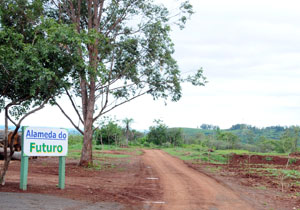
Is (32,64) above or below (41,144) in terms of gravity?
above

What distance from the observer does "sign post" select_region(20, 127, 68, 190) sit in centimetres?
905

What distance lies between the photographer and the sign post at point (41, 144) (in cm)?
905

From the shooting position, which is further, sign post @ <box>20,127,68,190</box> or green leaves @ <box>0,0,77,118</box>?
sign post @ <box>20,127,68,190</box>

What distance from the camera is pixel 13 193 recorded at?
8508 mm

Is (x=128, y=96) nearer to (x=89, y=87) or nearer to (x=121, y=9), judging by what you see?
(x=89, y=87)

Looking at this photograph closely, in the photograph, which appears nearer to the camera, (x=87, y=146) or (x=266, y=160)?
(x=87, y=146)

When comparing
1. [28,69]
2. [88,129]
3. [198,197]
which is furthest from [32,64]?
[88,129]

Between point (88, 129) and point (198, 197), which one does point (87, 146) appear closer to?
point (88, 129)

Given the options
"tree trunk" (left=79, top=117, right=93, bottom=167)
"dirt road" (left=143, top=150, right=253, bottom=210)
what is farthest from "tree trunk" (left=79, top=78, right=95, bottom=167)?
"dirt road" (left=143, top=150, right=253, bottom=210)

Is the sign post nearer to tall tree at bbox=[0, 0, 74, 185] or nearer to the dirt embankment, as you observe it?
tall tree at bbox=[0, 0, 74, 185]

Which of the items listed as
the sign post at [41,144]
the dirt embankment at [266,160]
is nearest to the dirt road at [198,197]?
the sign post at [41,144]

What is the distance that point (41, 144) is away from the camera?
9328 millimetres

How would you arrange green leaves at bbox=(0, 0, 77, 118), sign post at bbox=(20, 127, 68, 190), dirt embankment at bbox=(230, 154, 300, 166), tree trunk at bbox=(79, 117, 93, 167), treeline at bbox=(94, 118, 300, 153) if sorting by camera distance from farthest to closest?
treeline at bbox=(94, 118, 300, 153) < dirt embankment at bbox=(230, 154, 300, 166) < tree trunk at bbox=(79, 117, 93, 167) < sign post at bbox=(20, 127, 68, 190) < green leaves at bbox=(0, 0, 77, 118)

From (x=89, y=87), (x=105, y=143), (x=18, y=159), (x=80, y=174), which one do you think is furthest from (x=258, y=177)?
(x=105, y=143)
